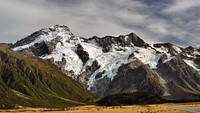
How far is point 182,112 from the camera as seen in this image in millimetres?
110625

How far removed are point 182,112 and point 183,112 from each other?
0.43 metres

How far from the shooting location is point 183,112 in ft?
362

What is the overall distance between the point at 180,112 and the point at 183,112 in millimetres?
1186

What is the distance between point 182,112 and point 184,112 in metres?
0.54

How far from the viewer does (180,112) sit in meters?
111

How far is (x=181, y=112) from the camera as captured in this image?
111 m

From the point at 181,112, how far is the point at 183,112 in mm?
855

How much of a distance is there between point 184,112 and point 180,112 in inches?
47.8

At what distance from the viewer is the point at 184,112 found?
11050 centimetres

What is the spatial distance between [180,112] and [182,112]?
0.76 m

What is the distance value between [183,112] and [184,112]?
1.35 feet
